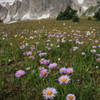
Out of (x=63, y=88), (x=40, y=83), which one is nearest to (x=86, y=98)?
(x=63, y=88)

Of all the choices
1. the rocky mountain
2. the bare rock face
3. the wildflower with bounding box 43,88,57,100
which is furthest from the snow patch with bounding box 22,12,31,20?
the wildflower with bounding box 43,88,57,100

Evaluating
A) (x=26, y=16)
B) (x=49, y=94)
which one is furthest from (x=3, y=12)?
(x=49, y=94)

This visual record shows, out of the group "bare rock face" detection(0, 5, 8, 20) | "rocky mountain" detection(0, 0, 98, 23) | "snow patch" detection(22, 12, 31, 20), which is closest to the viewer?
"rocky mountain" detection(0, 0, 98, 23)

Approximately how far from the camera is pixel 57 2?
142 feet

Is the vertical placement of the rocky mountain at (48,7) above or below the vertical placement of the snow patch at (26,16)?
above

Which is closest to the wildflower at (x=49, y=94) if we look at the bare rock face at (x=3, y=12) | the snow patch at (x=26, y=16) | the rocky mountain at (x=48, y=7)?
the rocky mountain at (x=48, y=7)

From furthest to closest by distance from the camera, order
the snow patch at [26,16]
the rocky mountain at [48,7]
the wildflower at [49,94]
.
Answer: the snow patch at [26,16], the rocky mountain at [48,7], the wildflower at [49,94]

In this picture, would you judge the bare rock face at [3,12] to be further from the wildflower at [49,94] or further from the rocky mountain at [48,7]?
the wildflower at [49,94]

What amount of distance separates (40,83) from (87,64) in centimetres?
113

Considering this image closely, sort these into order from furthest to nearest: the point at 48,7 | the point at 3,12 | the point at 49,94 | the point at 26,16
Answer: the point at 3,12 < the point at 26,16 < the point at 48,7 < the point at 49,94

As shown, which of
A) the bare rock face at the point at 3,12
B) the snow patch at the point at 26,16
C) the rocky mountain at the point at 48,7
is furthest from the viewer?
the bare rock face at the point at 3,12

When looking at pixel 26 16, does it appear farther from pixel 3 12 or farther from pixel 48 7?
pixel 3 12

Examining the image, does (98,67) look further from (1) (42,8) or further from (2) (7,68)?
(1) (42,8)

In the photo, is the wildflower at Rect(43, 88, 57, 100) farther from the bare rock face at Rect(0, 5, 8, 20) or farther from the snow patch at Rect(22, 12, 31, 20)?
the bare rock face at Rect(0, 5, 8, 20)
